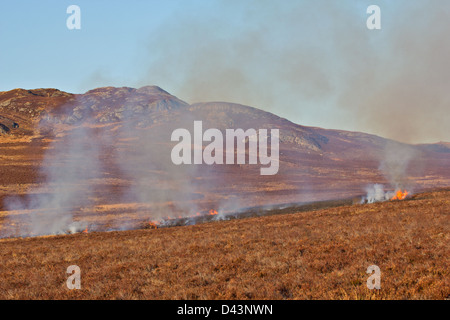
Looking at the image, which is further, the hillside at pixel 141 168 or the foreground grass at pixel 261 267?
the hillside at pixel 141 168

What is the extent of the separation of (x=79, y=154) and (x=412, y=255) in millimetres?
104893

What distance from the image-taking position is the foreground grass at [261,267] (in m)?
9.06

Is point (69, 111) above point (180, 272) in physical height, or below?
above

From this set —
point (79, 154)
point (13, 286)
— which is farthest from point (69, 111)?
point (13, 286)

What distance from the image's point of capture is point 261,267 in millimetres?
A: 11828

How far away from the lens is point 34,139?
4700 inches

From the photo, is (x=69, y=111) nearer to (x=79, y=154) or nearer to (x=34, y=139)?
(x=34, y=139)

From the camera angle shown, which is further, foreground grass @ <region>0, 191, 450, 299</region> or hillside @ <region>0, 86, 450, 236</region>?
hillside @ <region>0, 86, 450, 236</region>

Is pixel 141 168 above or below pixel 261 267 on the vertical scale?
above

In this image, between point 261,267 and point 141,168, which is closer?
point 261,267

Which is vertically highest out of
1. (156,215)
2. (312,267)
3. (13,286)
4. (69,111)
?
(69,111)

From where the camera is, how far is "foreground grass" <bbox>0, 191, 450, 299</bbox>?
9.06 metres
